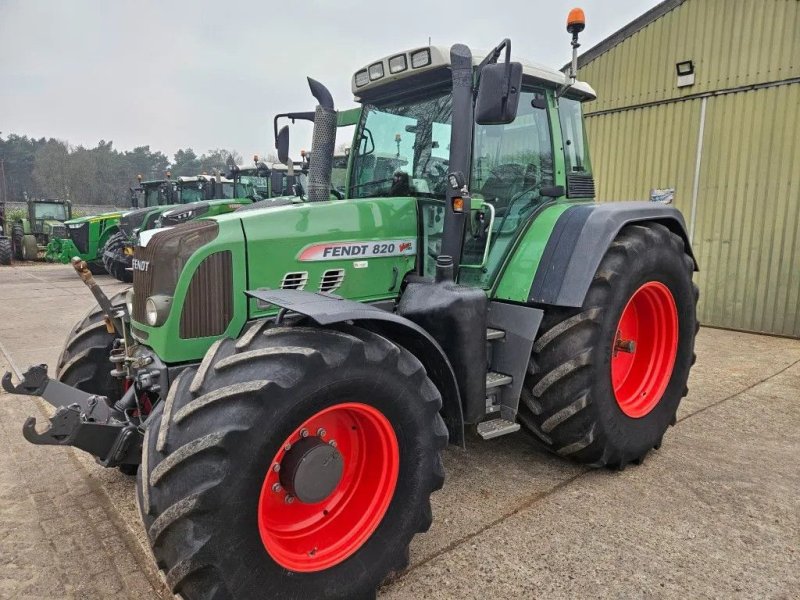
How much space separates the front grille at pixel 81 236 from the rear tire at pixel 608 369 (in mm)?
14302

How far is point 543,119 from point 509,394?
1659 mm

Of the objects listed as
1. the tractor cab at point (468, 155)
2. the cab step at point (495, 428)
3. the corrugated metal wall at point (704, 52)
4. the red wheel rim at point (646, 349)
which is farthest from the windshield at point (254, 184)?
the cab step at point (495, 428)

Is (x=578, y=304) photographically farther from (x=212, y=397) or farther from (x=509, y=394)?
(x=212, y=397)

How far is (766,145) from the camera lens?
7.07m

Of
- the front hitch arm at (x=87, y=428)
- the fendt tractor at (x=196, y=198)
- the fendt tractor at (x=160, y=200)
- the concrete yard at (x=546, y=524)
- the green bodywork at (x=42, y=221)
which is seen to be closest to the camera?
the front hitch arm at (x=87, y=428)

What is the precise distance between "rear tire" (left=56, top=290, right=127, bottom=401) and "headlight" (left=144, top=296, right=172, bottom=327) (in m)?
0.90

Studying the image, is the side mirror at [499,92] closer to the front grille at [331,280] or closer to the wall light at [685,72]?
the front grille at [331,280]

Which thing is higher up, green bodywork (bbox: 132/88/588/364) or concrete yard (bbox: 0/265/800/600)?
green bodywork (bbox: 132/88/588/364)

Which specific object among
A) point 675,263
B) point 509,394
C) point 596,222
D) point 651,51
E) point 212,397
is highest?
point 651,51

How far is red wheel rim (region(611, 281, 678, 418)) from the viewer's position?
360cm

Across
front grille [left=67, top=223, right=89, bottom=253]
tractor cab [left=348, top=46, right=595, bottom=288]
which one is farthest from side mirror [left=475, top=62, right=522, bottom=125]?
front grille [left=67, top=223, right=89, bottom=253]

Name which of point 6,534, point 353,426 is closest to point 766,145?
point 353,426

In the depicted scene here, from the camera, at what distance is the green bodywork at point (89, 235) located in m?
14.4

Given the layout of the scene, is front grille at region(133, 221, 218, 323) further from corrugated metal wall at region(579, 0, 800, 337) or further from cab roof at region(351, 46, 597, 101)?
corrugated metal wall at region(579, 0, 800, 337)
